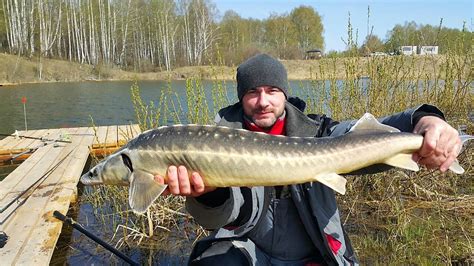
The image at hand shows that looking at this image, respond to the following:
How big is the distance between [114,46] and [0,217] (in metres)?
44.7

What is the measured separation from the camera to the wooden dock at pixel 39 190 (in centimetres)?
395

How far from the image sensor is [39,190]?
5777mm

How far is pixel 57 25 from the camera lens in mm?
45250

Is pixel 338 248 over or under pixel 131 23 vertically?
under

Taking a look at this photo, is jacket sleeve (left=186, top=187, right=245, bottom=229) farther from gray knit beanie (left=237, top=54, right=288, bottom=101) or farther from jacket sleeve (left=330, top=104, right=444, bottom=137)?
jacket sleeve (left=330, top=104, right=444, bottom=137)

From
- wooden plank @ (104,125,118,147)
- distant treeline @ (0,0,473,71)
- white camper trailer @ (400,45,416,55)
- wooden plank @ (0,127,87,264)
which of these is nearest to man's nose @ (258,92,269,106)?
wooden plank @ (0,127,87,264)

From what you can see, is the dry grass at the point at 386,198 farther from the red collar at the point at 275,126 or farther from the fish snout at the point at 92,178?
the fish snout at the point at 92,178

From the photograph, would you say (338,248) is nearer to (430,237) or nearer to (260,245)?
(260,245)

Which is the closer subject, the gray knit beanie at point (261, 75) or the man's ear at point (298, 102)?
the gray knit beanie at point (261, 75)

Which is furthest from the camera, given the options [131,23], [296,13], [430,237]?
[296,13]

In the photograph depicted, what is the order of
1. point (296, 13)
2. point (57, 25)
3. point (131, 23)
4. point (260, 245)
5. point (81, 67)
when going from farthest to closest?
point (296, 13), point (131, 23), point (57, 25), point (81, 67), point (260, 245)

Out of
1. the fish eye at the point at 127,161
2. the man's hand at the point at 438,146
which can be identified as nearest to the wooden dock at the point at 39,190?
the fish eye at the point at 127,161

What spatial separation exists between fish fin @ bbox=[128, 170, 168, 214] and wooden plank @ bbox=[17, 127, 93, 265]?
5.76 ft

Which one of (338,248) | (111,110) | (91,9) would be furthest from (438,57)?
(91,9)
